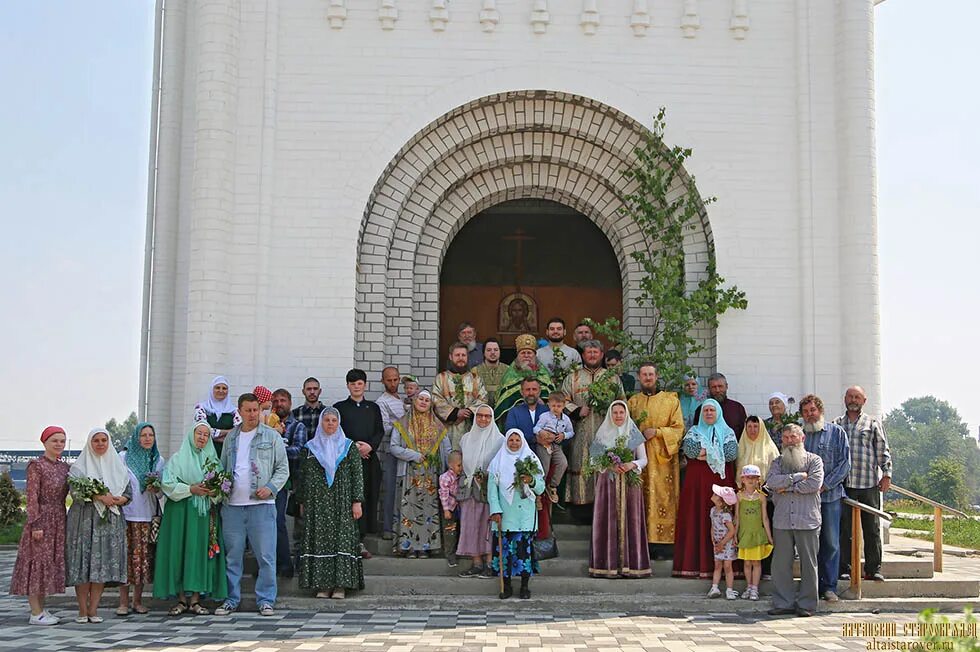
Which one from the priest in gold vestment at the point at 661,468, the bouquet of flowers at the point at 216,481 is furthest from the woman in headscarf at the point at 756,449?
the bouquet of flowers at the point at 216,481

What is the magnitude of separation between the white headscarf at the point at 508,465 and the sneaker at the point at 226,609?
229 cm

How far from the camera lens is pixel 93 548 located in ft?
25.8

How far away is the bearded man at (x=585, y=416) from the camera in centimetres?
923

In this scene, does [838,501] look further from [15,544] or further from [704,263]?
[15,544]

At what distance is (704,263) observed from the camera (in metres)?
10.7

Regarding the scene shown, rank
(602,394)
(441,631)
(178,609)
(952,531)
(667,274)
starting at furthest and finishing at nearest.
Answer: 1. (952,531)
2. (667,274)
3. (602,394)
4. (178,609)
5. (441,631)

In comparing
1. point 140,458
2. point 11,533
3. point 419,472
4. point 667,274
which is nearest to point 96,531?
point 140,458

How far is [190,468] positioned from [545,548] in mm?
3031

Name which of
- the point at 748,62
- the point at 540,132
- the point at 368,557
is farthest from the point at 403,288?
the point at 748,62

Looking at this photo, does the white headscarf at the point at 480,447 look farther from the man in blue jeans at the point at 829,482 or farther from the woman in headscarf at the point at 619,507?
the man in blue jeans at the point at 829,482

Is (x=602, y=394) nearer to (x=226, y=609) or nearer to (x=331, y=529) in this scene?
(x=331, y=529)

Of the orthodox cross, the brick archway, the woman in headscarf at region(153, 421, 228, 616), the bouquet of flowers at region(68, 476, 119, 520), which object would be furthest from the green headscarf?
the orthodox cross

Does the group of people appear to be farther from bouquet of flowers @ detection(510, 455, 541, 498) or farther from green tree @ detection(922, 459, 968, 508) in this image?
green tree @ detection(922, 459, 968, 508)

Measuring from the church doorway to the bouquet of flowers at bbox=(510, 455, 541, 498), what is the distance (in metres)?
3.13
